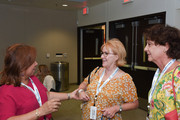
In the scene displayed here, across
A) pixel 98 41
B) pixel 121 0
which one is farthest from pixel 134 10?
pixel 98 41

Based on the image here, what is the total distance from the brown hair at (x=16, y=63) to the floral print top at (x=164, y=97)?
1.06 metres

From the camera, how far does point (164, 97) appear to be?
1282 millimetres

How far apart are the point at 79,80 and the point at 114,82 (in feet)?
19.2

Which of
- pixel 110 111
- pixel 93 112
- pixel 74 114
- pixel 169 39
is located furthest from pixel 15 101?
pixel 74 114

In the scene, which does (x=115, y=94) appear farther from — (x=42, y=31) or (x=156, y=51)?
(x=42, y=31)

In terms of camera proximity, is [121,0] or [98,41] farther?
[98,41]

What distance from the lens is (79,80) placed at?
25.2ft

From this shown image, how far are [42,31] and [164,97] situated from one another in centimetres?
628

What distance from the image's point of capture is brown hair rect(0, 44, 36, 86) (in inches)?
55.8

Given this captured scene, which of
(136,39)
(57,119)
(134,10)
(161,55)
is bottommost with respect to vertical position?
(57,119)

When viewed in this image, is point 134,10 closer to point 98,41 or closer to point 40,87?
point 98,41

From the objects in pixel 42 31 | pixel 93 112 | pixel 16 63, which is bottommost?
pixel 93 112

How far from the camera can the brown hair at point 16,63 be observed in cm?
142

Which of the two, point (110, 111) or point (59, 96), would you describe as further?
point (59, 96)
